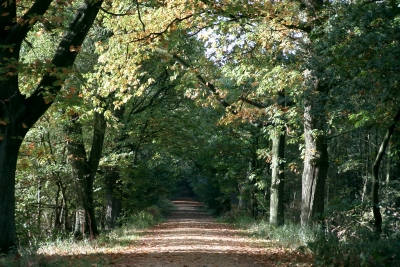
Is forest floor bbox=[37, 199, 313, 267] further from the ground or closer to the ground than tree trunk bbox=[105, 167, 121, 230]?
closer to the ground

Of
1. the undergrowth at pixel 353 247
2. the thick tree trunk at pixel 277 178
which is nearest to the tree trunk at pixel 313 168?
the undergrowth at pixel 353 247

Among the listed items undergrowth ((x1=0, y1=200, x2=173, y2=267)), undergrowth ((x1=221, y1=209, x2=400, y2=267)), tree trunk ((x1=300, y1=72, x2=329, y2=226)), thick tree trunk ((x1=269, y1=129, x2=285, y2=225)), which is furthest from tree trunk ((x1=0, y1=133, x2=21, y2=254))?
thick tree trunk ((x1=269, y1=129, x2=285, y2=225))

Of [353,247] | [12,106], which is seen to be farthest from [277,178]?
[12,106]

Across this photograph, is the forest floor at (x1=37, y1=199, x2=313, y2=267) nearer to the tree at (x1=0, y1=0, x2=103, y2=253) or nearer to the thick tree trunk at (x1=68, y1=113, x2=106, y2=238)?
the tree at (x1=0, y1=0, x2=103, y2=253)

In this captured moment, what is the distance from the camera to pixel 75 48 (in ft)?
32.3

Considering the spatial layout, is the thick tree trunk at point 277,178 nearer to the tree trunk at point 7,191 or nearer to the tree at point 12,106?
the tree at point 12,106

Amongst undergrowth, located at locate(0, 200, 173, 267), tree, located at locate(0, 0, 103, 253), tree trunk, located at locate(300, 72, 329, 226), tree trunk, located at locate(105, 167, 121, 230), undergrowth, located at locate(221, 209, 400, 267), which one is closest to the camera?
undergrowth, located at locate(221, 209, 400, 267)

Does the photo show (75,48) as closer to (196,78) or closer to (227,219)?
(196,78)

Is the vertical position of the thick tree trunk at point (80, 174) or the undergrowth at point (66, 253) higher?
the thick tree trunk at point (80, 174)

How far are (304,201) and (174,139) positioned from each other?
38.2ft

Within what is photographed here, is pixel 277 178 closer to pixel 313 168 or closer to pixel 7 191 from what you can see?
pixel 313 168

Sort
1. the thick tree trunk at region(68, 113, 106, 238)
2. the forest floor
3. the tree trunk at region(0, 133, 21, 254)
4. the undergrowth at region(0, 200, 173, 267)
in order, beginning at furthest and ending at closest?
the thick tree trunk at region(68, 113, 106, 238) < the forest floor < the tree trunk at region(0, 133, 21, 254) < the undergrowth at region(0, 200, 173, 267)

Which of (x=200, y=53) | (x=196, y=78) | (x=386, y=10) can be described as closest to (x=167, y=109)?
(x=200, y=53)

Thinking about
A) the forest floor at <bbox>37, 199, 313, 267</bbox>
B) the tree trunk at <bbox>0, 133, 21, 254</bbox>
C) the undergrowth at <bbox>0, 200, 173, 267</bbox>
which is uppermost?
the tree trunk at <bbox>0, 133, 21, 254</bbox>
